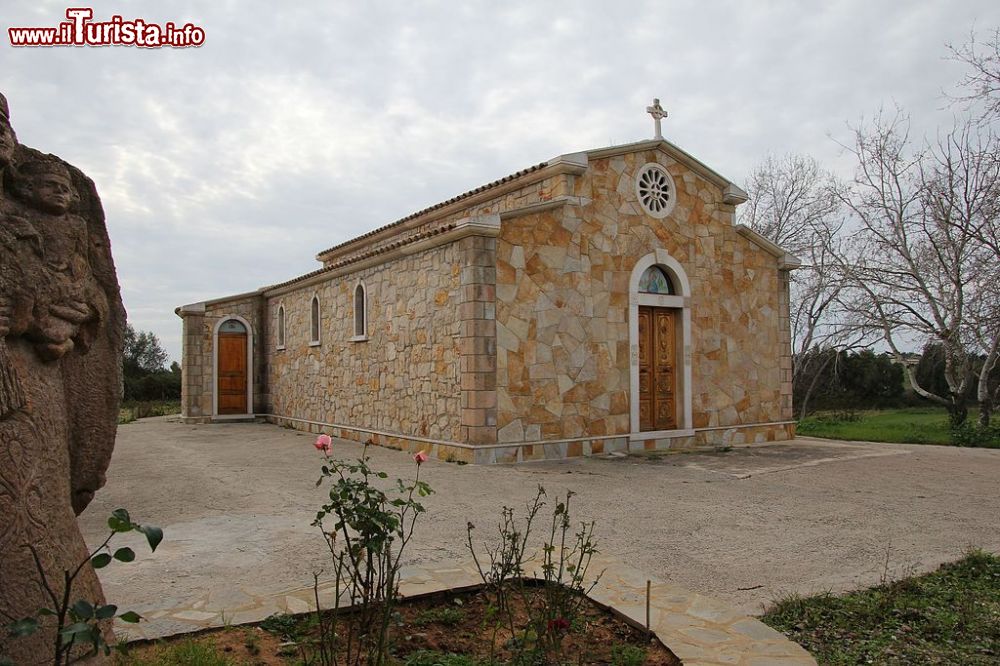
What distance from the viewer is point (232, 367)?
1859cm

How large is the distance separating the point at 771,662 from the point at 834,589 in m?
1.54

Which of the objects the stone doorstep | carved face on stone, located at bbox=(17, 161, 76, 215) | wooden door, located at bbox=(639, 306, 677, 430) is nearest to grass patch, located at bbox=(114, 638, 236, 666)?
the stone doorstep

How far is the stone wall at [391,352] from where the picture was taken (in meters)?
10.4

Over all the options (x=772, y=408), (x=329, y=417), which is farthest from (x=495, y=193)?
(x=772, y=408)

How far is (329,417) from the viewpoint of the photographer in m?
14.7

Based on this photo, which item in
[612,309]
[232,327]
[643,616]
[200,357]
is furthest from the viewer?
[232,327]

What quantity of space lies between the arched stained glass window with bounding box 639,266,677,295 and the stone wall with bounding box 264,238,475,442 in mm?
3559

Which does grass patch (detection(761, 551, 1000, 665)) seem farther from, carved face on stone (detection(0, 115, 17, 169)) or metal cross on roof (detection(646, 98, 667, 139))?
metal cross on roof (detection(646, 98, 667, 139))

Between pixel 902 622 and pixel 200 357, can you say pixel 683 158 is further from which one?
pixel 200 357

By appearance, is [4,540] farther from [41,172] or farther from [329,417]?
[329,417]

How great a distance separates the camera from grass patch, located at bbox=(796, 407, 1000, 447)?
14.7 meters

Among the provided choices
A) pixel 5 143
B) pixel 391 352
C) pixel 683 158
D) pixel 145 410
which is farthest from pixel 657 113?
pixel 145 410

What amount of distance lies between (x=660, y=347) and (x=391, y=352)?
466 centimetres

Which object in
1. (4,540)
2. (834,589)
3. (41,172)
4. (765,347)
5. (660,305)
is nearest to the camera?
(4,540)
